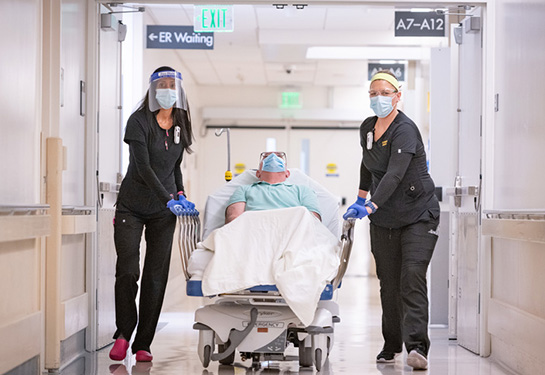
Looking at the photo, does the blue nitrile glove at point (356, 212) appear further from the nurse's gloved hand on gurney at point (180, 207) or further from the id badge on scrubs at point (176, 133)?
the id badge on scrubs at point (176, 133)

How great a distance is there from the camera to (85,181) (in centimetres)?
507

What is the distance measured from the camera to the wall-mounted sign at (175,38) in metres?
7.44

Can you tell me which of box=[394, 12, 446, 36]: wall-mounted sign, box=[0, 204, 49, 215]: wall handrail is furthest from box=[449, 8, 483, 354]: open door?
box=[0, 204, 49, 215]: wall handrail

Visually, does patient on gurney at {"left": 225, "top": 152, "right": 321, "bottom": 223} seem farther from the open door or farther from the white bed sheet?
the open door

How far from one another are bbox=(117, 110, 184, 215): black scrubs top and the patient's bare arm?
0.31m

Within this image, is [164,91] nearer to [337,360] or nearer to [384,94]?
[384,94]

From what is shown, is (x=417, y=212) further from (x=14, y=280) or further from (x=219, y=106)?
(x=219, y=106)

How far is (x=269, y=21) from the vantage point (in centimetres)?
924

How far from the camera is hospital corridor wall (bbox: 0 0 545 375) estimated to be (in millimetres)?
3770

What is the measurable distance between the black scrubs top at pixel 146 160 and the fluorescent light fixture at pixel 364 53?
17.4 feet

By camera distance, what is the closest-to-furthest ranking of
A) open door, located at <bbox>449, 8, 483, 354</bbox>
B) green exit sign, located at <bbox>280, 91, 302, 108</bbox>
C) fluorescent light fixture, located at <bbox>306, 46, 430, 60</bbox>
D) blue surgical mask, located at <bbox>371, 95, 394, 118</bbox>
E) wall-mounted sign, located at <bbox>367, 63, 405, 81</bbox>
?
blue surgical mask, located at <bbox>371, 95, 394, 118</bbox>
open door, located at <bbox>449, 8, 483, 354</bbox>
fluorescent light fixture, located at <bbox>306, 46, 430, 60</bbox>
wall-mounted sign, located at <bbox>367, 63, 405, 81</bbox>
green exit sign, located at <bbox>280, 91, 302, 108</bbox>

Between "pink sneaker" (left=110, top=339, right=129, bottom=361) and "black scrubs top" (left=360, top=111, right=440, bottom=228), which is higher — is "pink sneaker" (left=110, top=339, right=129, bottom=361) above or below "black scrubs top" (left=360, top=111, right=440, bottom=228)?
below

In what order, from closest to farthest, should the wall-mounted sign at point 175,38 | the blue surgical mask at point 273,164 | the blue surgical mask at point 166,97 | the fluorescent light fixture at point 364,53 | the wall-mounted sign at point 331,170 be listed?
the blue surgical mask at point 166,97
the blue surgical mask at point 273,164
the wall-mounted sign at point 175,38
the fluorescent light fixture at point 364,53
the wall-mounted sign at point 331,170

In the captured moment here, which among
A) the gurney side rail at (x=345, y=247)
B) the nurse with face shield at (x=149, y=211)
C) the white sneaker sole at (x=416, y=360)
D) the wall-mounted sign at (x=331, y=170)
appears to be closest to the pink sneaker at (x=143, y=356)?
the nurse with face shield at (x=149, y=211)
